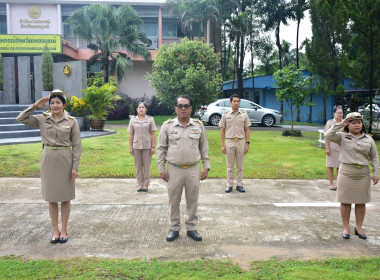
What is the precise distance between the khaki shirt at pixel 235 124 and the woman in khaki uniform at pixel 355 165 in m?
2.40

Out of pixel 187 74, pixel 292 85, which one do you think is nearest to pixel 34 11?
pixel 292 85

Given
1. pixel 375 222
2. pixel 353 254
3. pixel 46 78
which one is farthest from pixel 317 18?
pixel 353 254

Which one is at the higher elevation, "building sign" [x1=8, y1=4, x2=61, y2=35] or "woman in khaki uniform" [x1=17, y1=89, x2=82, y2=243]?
"building sign" [x1=8, y1=4, x2=61, y2=35]

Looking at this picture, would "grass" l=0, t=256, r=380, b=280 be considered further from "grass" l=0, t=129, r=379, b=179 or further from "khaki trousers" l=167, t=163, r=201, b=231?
"grass" l=0, t=129, r=379, b=179

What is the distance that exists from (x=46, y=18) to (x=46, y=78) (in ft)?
41.8

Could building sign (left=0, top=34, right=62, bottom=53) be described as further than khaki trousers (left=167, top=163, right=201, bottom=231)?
Yes

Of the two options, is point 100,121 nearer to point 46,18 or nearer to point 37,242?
point 37,242

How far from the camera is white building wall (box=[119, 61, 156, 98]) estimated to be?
28578 millimetres

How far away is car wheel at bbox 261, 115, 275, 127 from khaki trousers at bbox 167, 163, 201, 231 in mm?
16814

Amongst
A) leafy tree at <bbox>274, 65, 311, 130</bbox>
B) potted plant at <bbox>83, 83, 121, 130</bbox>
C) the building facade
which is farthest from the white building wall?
leafy tree at <bbox>274, 65, 311, 130</bbox>

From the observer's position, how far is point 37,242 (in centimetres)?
441

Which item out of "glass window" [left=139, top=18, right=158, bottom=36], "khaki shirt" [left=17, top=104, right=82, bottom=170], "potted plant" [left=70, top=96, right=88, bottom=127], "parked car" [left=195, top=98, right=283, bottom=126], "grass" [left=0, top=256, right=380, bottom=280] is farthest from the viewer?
"glass window" [left=139, top=18, right=158, bottom=36]

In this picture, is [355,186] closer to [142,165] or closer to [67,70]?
[142,165]

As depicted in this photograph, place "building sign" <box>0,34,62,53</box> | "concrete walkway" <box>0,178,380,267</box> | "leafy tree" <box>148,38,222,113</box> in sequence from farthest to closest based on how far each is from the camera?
"building sign" <box>0,34,62,53</box> < "leafy tree" <box>148,38,222,113</box> < "concrete walkway" <box>0,178,380,267</box>
